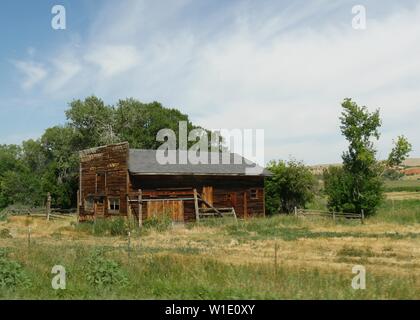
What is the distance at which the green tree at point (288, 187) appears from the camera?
3666cm

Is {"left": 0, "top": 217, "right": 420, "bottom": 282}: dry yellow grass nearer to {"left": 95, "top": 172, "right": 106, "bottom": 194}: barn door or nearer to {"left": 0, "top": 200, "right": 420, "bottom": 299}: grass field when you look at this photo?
{"left": 0, "top": 200, "right": 420, "bottom": 299}: grass field

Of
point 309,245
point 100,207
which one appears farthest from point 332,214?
point 100,207

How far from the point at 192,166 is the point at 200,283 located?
2358 cm

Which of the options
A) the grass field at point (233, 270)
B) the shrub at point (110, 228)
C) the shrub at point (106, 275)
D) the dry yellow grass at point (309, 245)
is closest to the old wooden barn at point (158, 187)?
the shrub at point (110, 228)

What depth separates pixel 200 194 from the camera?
3169 cm

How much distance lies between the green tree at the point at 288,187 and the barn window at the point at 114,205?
1261cm

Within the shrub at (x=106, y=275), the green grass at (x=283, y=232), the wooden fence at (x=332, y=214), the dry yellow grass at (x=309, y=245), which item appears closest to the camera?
the shrub at (x=106, y=275)

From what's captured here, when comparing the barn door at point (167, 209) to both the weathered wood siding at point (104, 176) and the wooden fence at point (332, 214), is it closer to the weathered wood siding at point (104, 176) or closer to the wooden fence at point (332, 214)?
the weathered wood siding at point (104, 176)

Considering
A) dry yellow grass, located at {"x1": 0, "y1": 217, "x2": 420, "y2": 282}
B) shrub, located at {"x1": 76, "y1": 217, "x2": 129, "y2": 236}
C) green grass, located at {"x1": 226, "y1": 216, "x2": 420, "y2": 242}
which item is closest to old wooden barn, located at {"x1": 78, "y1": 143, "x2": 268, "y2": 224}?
shrub, located at {"x1": 76, "y1": 217, "x2": 129, "y2": 236}

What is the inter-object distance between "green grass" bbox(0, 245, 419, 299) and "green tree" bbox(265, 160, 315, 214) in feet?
86.2

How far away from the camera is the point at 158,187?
29984 mm
